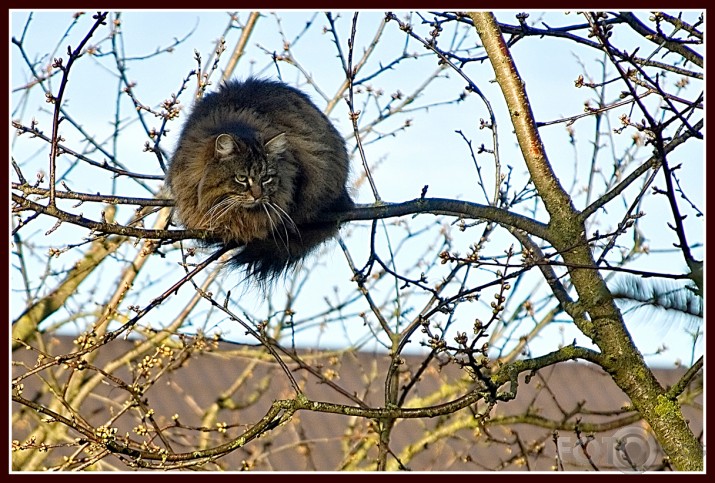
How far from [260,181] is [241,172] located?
107 mm

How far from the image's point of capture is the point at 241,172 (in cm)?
404

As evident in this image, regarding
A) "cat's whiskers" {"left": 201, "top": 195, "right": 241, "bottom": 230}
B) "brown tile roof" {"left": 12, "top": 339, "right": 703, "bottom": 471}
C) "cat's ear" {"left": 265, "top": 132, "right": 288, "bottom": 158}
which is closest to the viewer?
"cat's whiskers" {"left": 201, "top": 195, "right": 241, "bottom": 230}

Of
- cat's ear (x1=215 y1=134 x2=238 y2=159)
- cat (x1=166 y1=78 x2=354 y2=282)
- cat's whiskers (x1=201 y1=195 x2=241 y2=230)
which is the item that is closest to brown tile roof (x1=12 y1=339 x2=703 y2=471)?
cat (x1=166 y1=78 x2=354 y2=282)

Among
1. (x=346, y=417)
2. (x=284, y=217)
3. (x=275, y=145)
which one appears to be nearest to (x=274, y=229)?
(x=284, y=217)

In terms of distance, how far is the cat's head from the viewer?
3.97 m

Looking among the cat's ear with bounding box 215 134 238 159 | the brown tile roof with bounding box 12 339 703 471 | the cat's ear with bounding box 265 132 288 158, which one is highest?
the cat's ear with bounding box 265 132 288 158

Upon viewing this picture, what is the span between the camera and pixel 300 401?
279 cm

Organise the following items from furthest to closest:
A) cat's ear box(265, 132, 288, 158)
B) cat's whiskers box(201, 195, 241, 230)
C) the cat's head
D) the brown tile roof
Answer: the brown tile roof < cat's ear box(265, 132, 288, 158) < the cat's head < cat's whiskers box(201, 195, 241, 230)

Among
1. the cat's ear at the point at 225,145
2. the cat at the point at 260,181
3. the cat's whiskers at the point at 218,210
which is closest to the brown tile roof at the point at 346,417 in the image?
the cat at the point at 260,181

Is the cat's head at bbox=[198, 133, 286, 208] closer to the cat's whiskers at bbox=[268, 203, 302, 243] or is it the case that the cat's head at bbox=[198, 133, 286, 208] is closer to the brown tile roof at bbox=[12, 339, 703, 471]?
the cat's whiskers at bbox=[268, 203, 302, 243]

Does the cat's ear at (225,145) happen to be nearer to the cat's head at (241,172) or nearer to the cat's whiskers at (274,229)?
the cat's head at (241,172)

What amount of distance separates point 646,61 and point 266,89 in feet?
6.99

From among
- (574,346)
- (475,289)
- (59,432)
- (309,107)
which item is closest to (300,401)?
(475,289)
